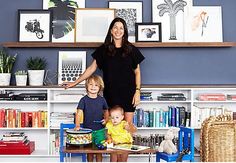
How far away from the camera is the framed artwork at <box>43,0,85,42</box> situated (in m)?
5.03

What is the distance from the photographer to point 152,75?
16.8 feet

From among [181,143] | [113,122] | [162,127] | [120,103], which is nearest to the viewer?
[113,122]

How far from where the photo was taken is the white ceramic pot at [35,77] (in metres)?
4.85

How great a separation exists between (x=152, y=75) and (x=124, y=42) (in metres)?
1.19

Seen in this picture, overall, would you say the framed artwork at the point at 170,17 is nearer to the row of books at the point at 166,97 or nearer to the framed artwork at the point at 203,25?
the framed artwork at the point at 203,25

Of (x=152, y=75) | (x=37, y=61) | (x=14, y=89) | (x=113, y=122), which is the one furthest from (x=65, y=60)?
(x=113, y=122)

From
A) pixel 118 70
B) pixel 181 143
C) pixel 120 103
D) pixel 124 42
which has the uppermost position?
pixel 124 42

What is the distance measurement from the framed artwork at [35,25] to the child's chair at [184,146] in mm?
2284

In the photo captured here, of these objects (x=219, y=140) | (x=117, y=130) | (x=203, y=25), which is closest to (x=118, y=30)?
(x=117, y=130)

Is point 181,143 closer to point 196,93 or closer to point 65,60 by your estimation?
point 196,93

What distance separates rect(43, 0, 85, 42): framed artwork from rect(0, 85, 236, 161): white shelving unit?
2.24 feet

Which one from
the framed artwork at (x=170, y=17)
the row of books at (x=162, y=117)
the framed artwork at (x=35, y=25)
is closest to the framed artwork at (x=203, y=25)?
the framed artwork at (x=170, y=17)

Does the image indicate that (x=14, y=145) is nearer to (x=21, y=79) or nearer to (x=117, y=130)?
(x=21, y=79)

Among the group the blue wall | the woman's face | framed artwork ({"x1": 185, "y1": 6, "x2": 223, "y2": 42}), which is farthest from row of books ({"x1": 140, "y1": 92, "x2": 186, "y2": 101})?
the woman's face
